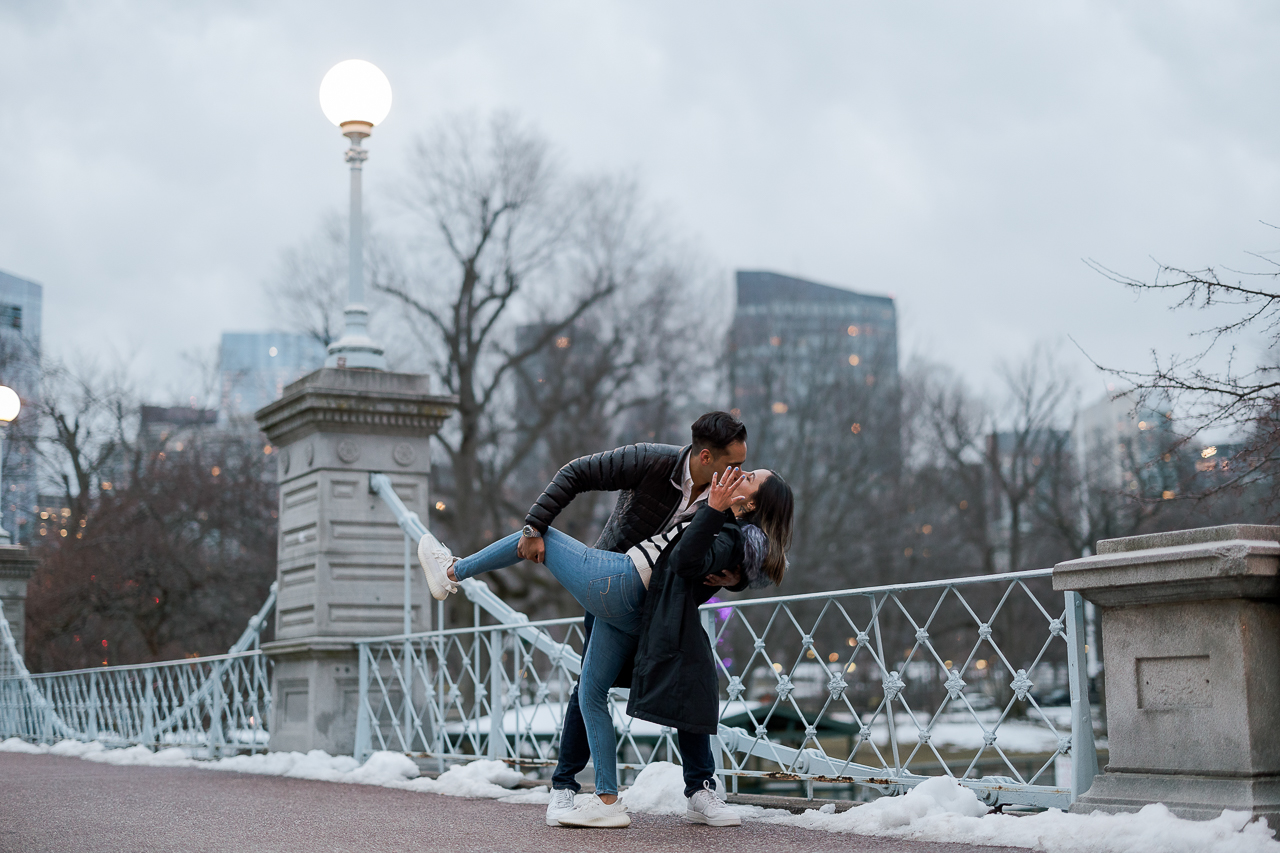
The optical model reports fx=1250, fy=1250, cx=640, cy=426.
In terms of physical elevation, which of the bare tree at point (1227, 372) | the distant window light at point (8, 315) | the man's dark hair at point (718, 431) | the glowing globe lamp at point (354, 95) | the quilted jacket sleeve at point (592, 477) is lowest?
the quilted jacket sleeve at point (592, 477)

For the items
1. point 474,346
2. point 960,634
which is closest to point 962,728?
point 960,634

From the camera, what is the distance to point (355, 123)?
8.30 meters

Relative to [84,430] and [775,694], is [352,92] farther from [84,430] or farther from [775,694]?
[84,430]

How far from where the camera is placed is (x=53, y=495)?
28.2 meters

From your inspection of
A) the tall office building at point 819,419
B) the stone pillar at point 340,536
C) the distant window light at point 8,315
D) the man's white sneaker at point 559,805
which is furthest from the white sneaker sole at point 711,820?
the distant window light at point 8,315

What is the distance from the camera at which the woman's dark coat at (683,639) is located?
4457mm

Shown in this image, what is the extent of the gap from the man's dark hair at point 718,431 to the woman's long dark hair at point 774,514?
0.20 meters

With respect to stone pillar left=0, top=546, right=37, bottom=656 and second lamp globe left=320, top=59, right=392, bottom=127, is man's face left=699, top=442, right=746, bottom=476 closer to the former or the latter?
second lamp globe left=320, top=59, right=392, bottom=127

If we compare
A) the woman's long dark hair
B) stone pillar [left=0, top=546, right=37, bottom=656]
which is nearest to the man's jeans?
the woman's long dark hair

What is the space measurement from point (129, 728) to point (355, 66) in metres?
6.24

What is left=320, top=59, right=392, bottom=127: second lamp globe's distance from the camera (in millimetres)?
8195

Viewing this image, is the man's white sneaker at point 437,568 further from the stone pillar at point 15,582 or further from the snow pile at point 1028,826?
the stone pillar at point 15,582

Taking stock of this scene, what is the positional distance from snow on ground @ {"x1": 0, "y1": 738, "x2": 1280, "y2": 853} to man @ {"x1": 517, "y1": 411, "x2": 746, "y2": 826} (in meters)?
0.34

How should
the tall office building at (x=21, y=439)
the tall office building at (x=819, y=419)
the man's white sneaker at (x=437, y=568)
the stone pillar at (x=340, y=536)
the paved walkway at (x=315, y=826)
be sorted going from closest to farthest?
1. the paved walkway at (x=315, y=826)
2. the man's white sneaker at (x=437, y=568)
3. the stone pillar at (x=340, y=536)
4. the tall office building at (x=21, y=439)
5. the tall office building at (x=819, y=419)
